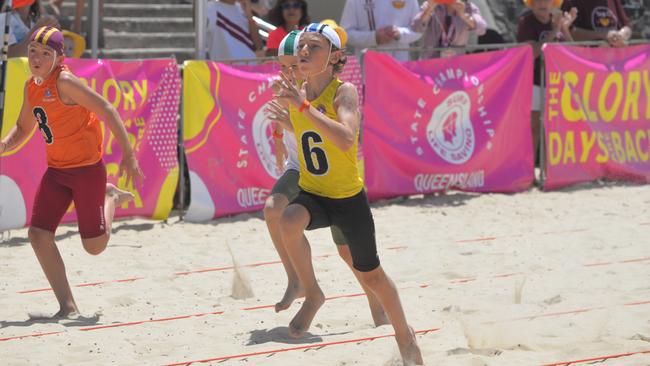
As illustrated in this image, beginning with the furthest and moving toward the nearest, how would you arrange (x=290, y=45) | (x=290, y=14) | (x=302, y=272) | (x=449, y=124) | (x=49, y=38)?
(x=449, y=124) → (x=290, y=14) → (x=49, y=38) → (x=302, y=272) → (x=290, y=45)

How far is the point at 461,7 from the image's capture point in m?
10.7

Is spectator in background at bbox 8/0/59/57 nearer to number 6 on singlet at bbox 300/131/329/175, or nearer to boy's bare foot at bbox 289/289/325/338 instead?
boy's bare foot at bbox 289/289/325/338

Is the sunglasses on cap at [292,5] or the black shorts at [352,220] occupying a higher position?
the sunglasses on cap at [292,5]

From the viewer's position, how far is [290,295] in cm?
609

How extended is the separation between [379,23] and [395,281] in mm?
4106

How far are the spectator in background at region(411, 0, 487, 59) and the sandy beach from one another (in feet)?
5.32

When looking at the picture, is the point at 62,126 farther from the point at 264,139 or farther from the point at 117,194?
the point at 264,139

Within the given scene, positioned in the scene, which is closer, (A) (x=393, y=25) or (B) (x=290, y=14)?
(B) (x=290, y=14)

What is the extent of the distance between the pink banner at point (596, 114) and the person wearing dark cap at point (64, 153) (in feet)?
19.2

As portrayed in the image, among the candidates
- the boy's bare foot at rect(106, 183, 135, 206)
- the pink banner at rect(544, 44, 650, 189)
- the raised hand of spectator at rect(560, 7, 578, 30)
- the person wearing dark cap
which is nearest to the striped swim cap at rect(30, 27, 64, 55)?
the person wearing dark cap

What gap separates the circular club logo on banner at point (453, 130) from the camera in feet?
34.2

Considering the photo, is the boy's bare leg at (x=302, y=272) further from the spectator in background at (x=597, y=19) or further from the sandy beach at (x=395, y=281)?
the spectator in background at (x=597, y=19)

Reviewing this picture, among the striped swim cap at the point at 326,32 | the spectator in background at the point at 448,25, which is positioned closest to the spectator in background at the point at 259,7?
the spectator in background at the point at 448,25

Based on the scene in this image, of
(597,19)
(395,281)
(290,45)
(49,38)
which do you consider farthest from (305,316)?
(597,19)
